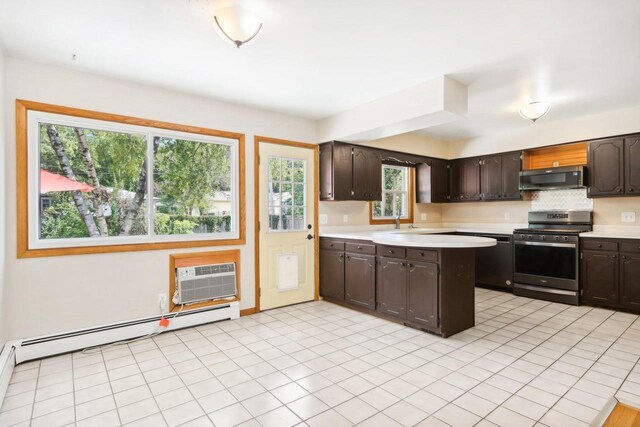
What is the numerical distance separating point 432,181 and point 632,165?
255 cm

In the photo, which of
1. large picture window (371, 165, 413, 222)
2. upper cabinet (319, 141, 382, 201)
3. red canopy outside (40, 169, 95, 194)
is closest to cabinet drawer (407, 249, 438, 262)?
upper cabinet (319, 141, 382, 201)

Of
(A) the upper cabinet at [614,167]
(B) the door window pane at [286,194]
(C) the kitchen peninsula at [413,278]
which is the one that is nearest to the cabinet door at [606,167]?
(A) the upper cabinet at [614,167]

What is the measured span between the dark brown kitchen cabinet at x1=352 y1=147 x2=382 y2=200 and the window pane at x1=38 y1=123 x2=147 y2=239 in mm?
2605

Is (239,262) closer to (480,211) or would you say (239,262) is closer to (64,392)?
(64,392)

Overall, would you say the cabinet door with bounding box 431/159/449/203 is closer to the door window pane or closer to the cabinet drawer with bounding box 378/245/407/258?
the cabinet drawer with bounding box 378/245/407/258

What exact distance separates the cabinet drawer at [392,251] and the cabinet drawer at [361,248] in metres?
0.11

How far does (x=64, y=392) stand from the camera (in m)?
2.34

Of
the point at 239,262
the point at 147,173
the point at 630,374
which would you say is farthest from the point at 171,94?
the point at 630,374

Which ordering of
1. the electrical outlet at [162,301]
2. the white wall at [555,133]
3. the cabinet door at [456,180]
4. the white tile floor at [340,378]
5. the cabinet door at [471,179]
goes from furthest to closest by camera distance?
the cabinet door at [456,180], the cabinet door at [471,179], the white wall at [555,133], the electrical outlet at [162,301], the white tile floor at [340,378]

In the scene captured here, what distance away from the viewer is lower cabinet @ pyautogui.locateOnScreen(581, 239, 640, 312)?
3934 millimetres

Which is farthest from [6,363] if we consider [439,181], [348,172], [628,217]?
[628,217]

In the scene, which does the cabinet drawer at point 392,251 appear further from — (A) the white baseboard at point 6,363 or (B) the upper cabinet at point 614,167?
(A) the white baseboard at point 6,363

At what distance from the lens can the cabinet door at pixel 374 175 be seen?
4.86 m

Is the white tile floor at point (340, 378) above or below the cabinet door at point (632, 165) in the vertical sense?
below
